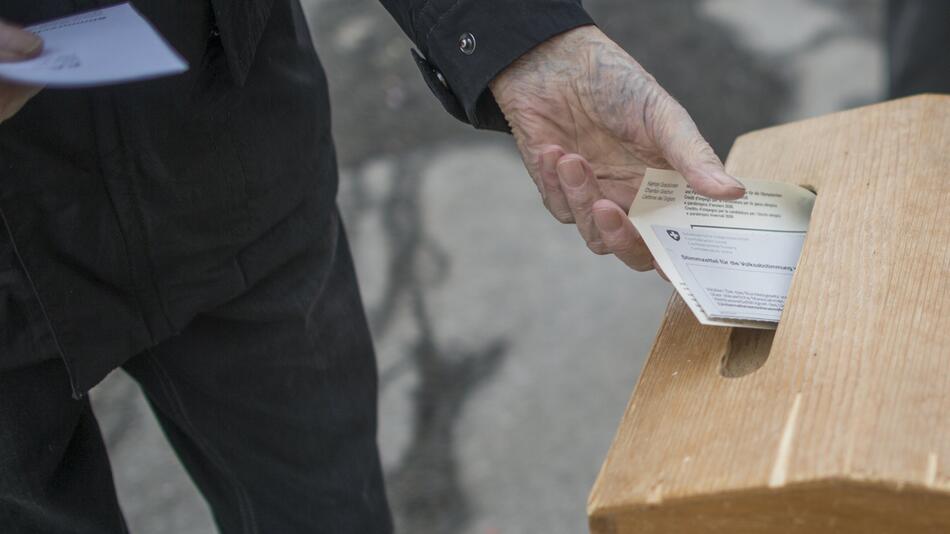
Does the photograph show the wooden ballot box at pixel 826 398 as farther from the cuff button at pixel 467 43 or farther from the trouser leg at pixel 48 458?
the trouser leg at pixel 48 458

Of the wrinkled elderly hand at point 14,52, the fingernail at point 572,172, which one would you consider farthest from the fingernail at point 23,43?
the fingernail at point 572,172

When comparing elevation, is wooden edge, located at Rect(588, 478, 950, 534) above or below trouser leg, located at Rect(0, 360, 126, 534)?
above

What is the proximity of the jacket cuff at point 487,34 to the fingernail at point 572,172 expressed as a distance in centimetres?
13

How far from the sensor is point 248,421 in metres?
1.22

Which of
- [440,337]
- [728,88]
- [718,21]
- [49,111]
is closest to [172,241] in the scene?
[49,111]

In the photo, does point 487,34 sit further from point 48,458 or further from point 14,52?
point 48,458

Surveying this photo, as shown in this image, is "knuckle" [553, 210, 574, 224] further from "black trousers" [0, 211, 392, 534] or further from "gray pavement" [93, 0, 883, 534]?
"gray pavement" [93, 0, 883, 534]

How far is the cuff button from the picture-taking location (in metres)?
1.03

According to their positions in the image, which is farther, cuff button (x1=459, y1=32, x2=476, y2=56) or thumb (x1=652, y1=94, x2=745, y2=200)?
cuff button (x1=459, y1=32, x2=476, y2=56)

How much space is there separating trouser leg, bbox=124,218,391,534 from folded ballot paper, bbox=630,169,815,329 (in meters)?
0.44

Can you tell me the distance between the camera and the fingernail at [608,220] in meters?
0.96

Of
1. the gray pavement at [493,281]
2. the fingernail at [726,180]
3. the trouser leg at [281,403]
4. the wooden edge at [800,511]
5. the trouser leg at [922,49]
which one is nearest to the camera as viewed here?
the wooden edge at [800,511]

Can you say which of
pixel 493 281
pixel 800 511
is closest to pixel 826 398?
pixel 800 511

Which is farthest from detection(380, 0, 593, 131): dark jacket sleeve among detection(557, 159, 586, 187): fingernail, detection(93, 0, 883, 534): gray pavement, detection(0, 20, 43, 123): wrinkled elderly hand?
detection(93, 0, 883, 534): gray pavement
